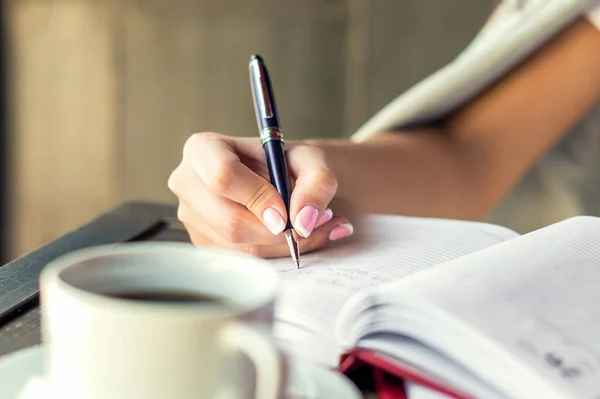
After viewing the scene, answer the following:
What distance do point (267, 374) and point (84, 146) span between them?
1829 mm

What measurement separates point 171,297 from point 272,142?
280 mm

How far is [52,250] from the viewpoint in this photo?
64 centimetres

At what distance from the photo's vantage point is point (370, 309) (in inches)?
15.8

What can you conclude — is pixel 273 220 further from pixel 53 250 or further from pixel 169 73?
pixel 169 73

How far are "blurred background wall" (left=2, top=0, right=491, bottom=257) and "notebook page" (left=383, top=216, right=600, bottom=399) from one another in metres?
1.43

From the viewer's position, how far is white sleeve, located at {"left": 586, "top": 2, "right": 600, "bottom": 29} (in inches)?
33.3


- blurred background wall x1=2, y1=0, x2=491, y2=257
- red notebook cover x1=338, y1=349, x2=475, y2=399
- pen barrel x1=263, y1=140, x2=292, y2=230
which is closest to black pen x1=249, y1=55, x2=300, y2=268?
pen barrel x1=263, y1=140, x2=292, y2=230

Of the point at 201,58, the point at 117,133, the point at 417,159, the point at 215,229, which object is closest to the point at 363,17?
the point at 201,58

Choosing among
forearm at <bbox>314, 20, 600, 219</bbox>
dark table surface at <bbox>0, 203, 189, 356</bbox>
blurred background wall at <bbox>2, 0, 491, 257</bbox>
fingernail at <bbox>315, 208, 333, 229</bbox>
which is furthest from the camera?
blurred background wall at <bbox>2, 0, 491, 257</bbox>

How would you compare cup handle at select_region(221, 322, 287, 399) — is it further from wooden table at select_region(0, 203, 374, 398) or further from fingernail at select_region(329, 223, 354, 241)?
fingernail at select_region(329, 223, 354, 241)

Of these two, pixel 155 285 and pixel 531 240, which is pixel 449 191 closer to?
pixel 531 240

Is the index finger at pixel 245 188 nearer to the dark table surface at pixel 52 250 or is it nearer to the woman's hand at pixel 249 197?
the woman's hand at pixel 249 197

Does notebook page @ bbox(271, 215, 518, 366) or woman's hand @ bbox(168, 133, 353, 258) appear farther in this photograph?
woman's hand @ bbox(168, 133, 353, 258)

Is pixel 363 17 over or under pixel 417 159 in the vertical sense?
over
